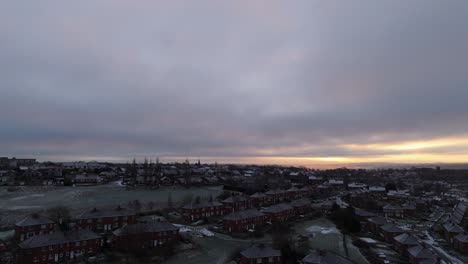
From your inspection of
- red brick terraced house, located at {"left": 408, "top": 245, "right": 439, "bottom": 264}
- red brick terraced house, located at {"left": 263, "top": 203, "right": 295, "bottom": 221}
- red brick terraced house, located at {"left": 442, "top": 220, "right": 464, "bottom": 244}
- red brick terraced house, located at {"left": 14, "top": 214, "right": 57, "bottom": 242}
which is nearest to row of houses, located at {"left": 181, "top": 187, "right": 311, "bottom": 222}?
red brick terraced house, located at {"left": 263, "top": 203, "right": 295, "bottom": 221}

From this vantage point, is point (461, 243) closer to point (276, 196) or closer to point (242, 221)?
point (242, 221)

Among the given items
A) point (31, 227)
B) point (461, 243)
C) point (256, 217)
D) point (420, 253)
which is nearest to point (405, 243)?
point (420, 253)

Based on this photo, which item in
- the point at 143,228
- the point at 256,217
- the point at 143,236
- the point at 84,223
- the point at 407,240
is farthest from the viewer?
the point at 256,217

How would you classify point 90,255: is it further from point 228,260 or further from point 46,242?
point 228,260

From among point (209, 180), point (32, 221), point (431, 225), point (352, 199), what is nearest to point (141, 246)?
point (32, 221)

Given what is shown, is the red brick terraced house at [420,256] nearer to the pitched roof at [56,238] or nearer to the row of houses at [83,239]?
the row of houses at [83,239]

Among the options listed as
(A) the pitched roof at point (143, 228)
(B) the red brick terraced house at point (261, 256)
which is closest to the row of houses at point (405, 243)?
(B) the red brick terraced house at point (261, 256)

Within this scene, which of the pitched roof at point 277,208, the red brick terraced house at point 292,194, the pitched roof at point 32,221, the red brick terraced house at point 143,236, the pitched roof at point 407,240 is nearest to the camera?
the red brick terraced house at point 143,236
